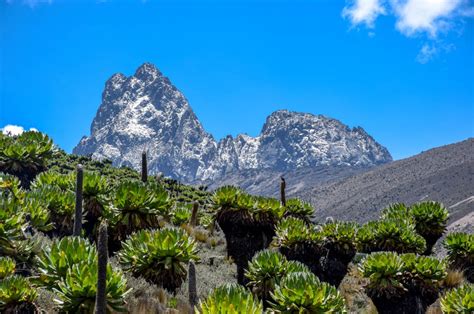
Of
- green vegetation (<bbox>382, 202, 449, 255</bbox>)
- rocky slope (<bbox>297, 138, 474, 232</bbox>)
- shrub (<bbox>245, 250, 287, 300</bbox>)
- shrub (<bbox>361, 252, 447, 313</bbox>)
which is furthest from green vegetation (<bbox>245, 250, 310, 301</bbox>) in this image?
rocky slope (<bbox>297, 138, 474, 232</bbox>)

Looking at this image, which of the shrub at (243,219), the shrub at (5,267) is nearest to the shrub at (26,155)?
the shrub at (243,219)

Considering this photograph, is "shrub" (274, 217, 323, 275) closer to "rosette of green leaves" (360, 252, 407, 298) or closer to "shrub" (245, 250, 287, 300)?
"rosette of green leaves" (360, 252, 407, 298)

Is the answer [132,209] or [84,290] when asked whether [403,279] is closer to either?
[132,209]

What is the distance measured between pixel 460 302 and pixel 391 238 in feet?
17.2

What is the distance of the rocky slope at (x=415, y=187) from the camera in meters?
112

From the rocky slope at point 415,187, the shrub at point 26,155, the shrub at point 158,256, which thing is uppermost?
the rocky slope at point 415,187

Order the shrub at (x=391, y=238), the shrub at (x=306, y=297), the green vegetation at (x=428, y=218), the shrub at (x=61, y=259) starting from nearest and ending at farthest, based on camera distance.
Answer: the shrub at (x=61, y=259) < the shrub at (x=306, y=297) < the shrub at (x=391, y=238) < the green vegetation at (x=428, y=218)

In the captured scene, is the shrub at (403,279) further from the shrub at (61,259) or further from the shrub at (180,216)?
the shrub at (180,216)

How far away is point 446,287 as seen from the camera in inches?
553

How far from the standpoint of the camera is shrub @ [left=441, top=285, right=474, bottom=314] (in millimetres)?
9070

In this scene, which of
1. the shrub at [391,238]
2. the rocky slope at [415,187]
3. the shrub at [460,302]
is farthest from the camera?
the rocky slope at [415,187]

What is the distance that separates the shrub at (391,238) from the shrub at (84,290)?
10.1 metres

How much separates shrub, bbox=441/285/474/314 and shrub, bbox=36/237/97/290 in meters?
7.16

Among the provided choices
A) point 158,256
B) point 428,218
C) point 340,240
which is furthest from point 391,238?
point 158,256
